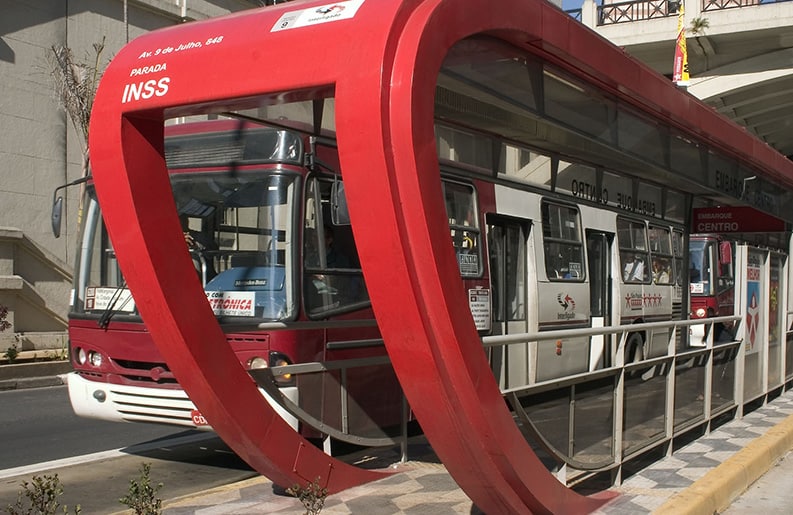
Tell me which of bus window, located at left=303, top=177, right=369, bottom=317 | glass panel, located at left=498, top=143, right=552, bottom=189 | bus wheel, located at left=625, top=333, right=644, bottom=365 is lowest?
bus wheel, located at left=625, top=333, right=644, bottom=365

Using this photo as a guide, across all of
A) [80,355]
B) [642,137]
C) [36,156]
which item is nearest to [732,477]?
[642,137]

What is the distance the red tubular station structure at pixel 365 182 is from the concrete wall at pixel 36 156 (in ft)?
47.3

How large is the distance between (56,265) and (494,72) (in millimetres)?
16597

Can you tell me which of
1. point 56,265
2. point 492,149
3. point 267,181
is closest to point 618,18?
point 56,265

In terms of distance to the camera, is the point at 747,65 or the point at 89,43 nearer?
the point at 89,43

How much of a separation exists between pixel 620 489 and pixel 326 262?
3165mm

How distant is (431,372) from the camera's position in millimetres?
4270

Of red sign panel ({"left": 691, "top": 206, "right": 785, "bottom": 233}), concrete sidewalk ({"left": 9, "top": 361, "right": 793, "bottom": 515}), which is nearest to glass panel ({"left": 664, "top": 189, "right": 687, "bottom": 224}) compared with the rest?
red sign panel ({"left": 691, "top": 206, "right": 785, "bottom": 233})

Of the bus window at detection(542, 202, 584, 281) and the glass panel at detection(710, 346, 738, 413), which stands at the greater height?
the bus window at detection(542, 202, 584, 281)

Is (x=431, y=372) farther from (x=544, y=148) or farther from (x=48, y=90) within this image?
(x=48, y=90)

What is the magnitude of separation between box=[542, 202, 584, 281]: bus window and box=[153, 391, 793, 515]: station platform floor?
3.36m

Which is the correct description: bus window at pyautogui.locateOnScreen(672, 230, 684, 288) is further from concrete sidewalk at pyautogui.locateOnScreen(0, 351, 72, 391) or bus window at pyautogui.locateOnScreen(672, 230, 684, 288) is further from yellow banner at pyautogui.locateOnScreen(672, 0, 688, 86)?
concrete sidewalk at pyautogui.locateOnScreen(0, 351, 72, 391)

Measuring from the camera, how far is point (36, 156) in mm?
19312

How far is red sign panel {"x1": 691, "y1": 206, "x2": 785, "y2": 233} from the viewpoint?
12.5 metres
